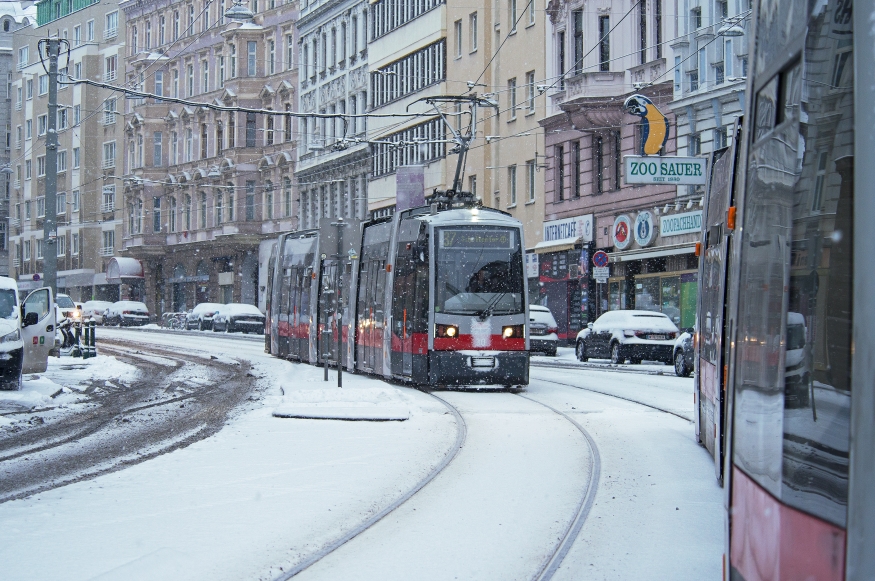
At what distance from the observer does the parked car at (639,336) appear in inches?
1250

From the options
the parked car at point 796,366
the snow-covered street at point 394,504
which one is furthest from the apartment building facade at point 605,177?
the parked car at point 796,366

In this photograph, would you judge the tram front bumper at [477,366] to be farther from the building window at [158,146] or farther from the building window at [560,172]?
the building window at [158,146]

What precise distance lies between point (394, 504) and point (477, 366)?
40.5ft

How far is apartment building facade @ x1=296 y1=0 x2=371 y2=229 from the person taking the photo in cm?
6069

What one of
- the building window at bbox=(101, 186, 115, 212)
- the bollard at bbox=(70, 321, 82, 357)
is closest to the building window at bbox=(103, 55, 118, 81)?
the building window at bbox=(101, 186, 115, 212)

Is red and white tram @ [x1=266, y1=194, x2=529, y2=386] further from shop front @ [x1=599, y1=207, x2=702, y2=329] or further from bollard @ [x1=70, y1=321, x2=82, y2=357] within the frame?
shop front @ [x1=599, y1=207, x2=702, y2=329]

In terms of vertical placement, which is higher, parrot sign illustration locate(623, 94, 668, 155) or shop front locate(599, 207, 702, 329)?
parrot sign illustration locate(623, 94, 668, 155)

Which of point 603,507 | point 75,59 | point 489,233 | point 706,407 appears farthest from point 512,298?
point 75,59

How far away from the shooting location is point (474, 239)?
21375 millimetres

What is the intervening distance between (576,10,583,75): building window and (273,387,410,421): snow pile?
23327 millimetres

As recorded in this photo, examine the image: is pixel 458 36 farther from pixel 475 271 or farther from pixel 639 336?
pixel 475 271

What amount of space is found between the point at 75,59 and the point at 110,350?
174ft

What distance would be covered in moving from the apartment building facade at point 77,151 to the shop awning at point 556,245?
1645 inches

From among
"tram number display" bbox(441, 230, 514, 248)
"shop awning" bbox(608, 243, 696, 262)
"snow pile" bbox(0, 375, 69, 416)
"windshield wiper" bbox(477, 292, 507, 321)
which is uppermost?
"shop awning" bbox(608, 243, 696, 262)
